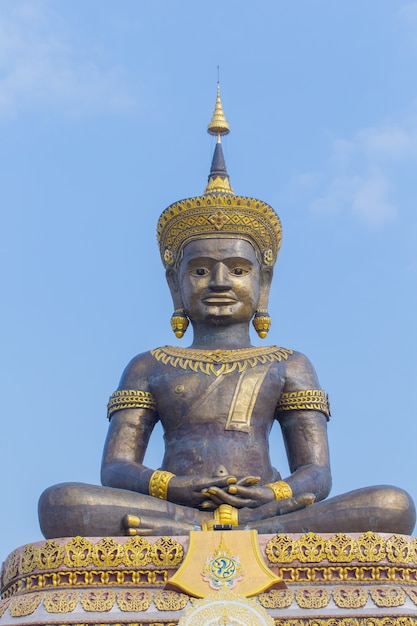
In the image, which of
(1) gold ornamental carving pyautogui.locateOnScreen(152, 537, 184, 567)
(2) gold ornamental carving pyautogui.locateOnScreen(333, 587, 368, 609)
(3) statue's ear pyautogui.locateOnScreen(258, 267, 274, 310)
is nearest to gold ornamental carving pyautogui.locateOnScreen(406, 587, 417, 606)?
(2) gold ornamental carving pyautogui.locateOnScreen(333, 587, 368, 609)

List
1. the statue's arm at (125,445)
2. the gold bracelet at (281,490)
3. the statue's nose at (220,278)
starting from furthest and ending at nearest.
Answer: the statue's nose at (220,278) < the statue's arm at (125,445) < the gold bracelet at (281,490)

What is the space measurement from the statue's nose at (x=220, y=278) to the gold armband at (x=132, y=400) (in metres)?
1.21

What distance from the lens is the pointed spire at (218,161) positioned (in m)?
13.3

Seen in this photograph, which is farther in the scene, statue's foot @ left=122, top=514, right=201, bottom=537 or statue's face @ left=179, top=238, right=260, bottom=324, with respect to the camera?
statue's face @ left=179, top=238, right=260, bottom=324

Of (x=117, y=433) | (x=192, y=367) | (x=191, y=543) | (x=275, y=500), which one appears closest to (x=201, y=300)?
(x=192, y=367)

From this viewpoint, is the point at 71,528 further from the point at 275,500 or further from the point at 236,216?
the point at 236,216

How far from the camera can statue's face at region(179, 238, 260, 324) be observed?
41.2 feet

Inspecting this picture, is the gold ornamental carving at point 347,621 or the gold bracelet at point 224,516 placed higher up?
the gold bracelet at point 224,516

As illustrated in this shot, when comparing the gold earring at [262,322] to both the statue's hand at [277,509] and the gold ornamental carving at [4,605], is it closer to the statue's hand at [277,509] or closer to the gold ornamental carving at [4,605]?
the statue's hand at [277,509]

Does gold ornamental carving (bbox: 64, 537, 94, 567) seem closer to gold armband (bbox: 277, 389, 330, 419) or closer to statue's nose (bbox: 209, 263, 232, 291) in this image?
gold armband (bbox: 277, 389, 330, 419)

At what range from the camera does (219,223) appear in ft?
41.5

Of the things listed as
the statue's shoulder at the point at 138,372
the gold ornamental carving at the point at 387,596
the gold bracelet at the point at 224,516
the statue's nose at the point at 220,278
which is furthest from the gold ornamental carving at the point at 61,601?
the statue's nose at the point at 220,278

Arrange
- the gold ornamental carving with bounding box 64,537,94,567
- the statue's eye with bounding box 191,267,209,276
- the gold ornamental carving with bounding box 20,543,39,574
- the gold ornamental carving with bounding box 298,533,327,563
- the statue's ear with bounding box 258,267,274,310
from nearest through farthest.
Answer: the gold ornamental carving with bounding box 298,533,327,563 → the gold ornamental carving with bounding box 64,537,94,567 → the gold ornamental carving with bounding box 20,543,39,574 → the statue's eye with bounding box 191,267,209,276 → the statue's ear with bounding box 258,267,274,310

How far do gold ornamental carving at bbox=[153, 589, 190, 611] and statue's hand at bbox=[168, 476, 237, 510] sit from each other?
4.48 ft
